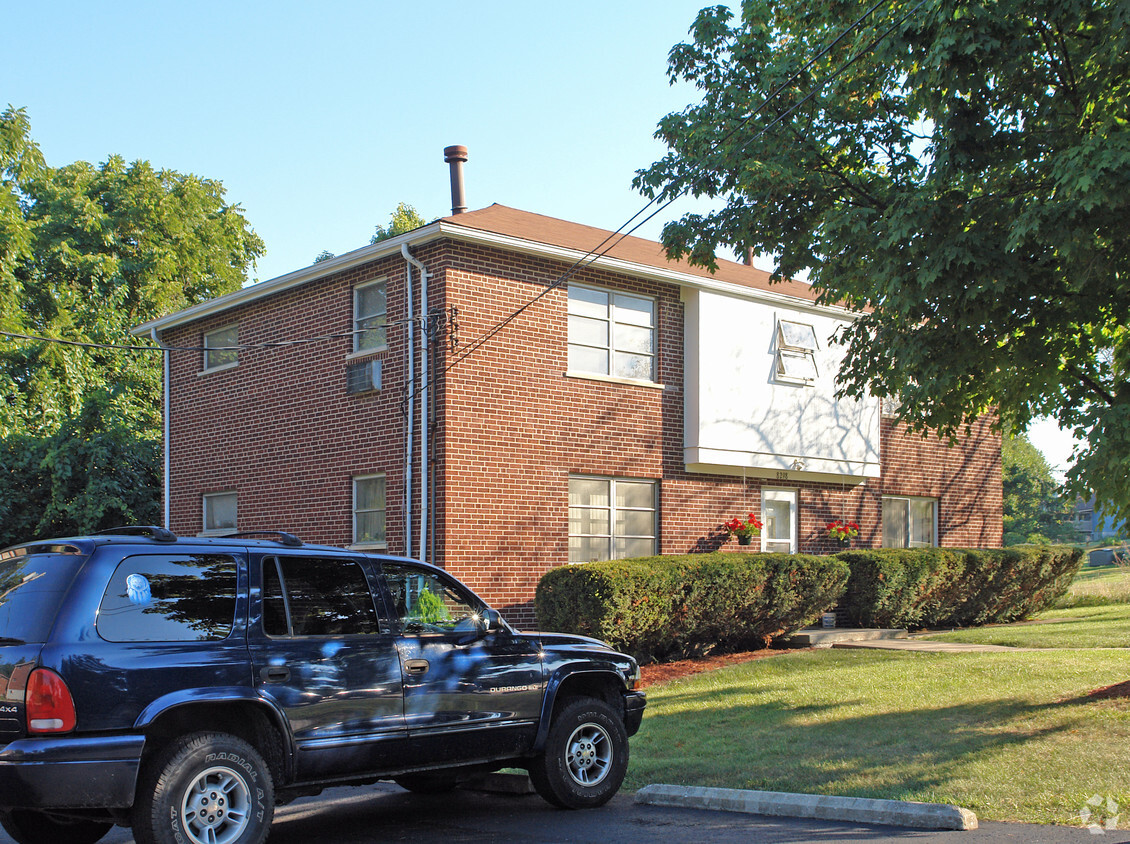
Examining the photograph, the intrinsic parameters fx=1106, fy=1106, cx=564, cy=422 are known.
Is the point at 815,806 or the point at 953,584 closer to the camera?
Answer: the point at 815,806

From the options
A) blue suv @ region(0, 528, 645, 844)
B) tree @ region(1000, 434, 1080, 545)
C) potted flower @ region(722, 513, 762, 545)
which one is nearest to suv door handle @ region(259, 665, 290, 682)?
blue suv @ region(0, 528, 645, 844)

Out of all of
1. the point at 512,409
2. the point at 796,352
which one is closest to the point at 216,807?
the point at 512,409

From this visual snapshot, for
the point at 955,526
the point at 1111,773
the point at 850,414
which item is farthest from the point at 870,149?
the point at 955,526

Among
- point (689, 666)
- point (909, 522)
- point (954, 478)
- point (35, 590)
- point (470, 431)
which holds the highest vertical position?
point (470, 431)

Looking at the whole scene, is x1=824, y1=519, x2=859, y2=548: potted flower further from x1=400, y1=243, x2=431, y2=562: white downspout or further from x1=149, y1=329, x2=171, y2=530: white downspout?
x1=149, y1=329, x2=171, y2=530: white downspout

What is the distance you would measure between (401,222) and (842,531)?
27.5 metres

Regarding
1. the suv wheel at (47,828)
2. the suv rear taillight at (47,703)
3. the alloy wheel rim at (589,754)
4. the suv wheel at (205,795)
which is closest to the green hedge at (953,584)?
the alloy wheel rim at (589,754)

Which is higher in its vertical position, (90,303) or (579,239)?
(90,303)

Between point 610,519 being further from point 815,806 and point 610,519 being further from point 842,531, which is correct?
point 815,806

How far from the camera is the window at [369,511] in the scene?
16.2 metres

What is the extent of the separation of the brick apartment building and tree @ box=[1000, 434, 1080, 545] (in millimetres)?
66104

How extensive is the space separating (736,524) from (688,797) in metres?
10.7

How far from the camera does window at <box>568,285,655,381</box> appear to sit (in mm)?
16672

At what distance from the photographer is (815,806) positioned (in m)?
7.16
